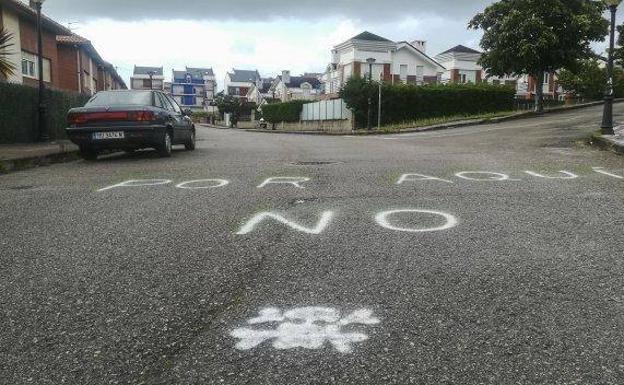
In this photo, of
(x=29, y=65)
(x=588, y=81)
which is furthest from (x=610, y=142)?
(x=588, y=81)

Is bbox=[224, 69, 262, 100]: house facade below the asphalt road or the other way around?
the other way around

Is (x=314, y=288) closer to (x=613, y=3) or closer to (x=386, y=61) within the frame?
(x=613, y=3)

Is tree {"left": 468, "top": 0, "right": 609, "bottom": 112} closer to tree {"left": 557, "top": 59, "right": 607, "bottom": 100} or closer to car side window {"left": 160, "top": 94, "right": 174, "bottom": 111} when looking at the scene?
tree {"left": 557, "top": 59, "right": 607, "bottom": 100}

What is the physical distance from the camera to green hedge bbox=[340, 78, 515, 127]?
31.3m

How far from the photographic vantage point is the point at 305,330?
8.00 feet

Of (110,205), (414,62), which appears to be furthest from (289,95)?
(110,205)

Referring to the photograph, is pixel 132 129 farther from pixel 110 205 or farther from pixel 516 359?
pixel 516 359

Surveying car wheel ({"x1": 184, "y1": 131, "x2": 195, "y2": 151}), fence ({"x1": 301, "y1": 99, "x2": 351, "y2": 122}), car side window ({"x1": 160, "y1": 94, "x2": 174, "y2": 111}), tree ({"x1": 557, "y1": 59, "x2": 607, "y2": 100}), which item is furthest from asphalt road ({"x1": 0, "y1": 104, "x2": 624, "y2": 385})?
tree ({"x1": 557, "y1": 59, "x2": 607, "y2": 100})

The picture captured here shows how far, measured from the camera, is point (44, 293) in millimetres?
2943

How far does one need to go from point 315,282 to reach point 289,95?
9004 centimetres

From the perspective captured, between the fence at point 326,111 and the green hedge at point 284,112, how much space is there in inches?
37.5

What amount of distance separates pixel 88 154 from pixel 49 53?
59.8ft

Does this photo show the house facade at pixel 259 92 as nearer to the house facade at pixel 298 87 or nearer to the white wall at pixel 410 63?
the house facade at pixel 298 87

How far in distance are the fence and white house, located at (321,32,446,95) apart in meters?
12.5
